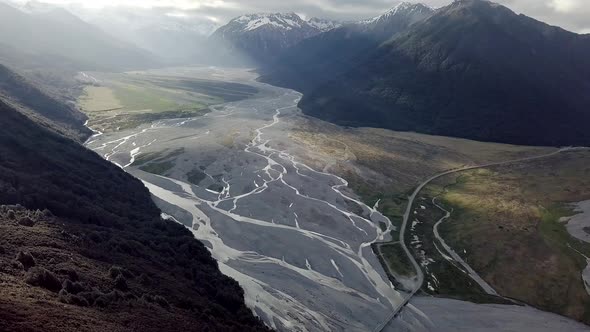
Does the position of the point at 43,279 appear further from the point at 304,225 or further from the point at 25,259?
the point at 304,225

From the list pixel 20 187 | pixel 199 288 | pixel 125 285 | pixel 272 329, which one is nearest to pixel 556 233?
pixel 272 329

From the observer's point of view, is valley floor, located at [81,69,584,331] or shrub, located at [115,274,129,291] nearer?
shrub, located at [115,274,129,291]

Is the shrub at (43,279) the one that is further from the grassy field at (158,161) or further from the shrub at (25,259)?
the grassy field at (158,161)

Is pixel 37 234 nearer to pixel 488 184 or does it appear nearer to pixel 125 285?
pixel 125 285

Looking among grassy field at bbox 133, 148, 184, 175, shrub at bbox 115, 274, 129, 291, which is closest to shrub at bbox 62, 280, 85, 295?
shrub at bbox 115, 274, 129, 291

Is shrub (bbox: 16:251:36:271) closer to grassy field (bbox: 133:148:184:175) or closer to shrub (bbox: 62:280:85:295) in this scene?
shrub (bbox: 62:280:85:295)

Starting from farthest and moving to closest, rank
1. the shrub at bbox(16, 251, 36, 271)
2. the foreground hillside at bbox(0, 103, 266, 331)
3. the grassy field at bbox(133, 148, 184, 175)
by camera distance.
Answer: the grassy field at bbox(133, 148, 184, 175) → the shrub at bbox(16, 251, 36, 271) → the foreground hillside at bbox(0, 103, 266, 331)

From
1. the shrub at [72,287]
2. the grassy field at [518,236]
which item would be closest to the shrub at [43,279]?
the shrub at [72,287]
